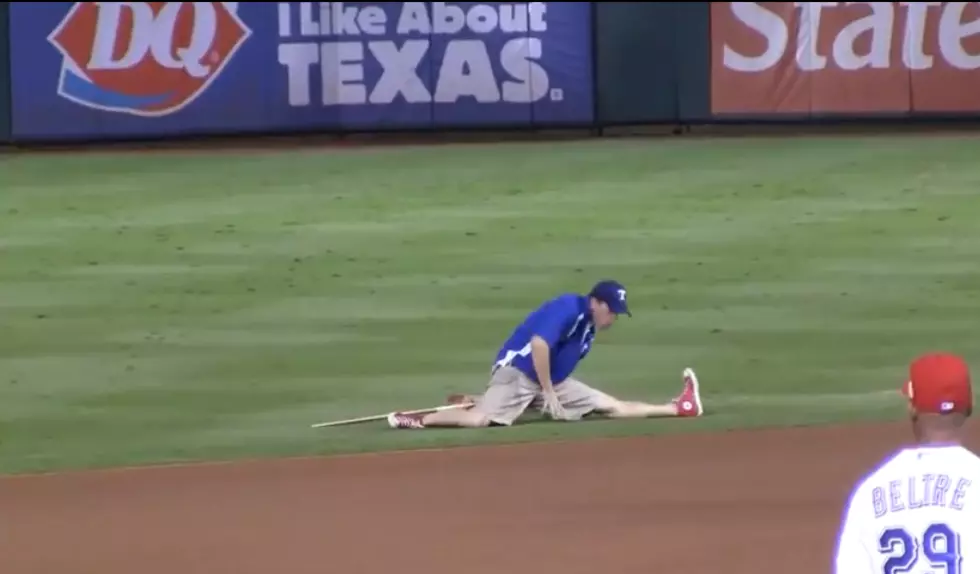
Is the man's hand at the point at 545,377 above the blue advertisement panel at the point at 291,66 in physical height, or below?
below

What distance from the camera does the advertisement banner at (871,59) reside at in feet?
92.3

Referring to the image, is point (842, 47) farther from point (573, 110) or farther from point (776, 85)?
point (573, 110)

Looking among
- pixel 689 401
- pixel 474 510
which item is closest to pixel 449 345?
pixel 689 401

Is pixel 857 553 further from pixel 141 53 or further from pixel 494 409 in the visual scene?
pixel 141 53

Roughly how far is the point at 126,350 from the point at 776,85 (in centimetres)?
1545

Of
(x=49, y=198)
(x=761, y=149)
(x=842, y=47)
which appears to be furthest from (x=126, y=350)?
(x=842, y=47)

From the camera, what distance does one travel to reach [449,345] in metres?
14.7

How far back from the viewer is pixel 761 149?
88.7ft

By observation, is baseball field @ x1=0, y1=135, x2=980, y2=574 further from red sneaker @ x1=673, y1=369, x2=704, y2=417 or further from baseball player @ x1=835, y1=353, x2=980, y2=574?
baseball player @ x1=835, y1=353, x2=980, y2=574

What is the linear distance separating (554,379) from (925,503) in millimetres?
7287

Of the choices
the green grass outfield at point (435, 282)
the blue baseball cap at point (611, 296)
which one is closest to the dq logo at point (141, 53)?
the green grass outfield at point (435, 282)

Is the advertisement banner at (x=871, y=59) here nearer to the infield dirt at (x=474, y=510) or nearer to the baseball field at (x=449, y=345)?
the baseball field at (x=449, y=345)

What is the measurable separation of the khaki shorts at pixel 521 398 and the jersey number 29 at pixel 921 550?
23.5 feet

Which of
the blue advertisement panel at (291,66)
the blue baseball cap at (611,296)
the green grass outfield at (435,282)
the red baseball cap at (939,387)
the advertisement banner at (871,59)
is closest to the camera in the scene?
the red baseball cap at (939,387)
